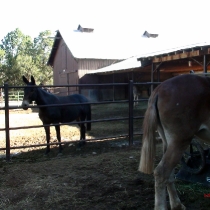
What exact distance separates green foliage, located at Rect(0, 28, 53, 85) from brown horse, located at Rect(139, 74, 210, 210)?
33383 millimetres

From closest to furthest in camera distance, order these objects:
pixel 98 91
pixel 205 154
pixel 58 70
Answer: pixel 205 154
pixel 98 91
pixel 58 70

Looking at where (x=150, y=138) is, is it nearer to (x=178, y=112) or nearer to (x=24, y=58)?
(x=178, y=112)

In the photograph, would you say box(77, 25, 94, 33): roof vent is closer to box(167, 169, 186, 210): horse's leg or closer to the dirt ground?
the dirt ground

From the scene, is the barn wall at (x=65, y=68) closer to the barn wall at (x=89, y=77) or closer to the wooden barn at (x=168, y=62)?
the barn wall at (x=89, y=77)

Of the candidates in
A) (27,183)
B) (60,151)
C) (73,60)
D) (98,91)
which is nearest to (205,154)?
(27,183)

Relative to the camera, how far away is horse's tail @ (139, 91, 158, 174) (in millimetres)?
2756

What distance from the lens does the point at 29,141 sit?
23.3ft

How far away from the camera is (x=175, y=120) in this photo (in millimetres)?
2594

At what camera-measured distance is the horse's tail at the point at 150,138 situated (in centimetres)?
276

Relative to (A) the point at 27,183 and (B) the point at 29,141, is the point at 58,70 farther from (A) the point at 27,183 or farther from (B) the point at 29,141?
(A) the point at 27,183

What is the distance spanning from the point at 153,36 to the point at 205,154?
29087 mm

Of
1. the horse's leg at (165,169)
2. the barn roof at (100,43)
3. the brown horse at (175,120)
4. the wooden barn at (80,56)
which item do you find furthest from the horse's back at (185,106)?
the barn roof at (100,43)

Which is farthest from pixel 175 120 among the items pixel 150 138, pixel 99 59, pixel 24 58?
pixel 24 58

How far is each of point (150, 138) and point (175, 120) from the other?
368mm
